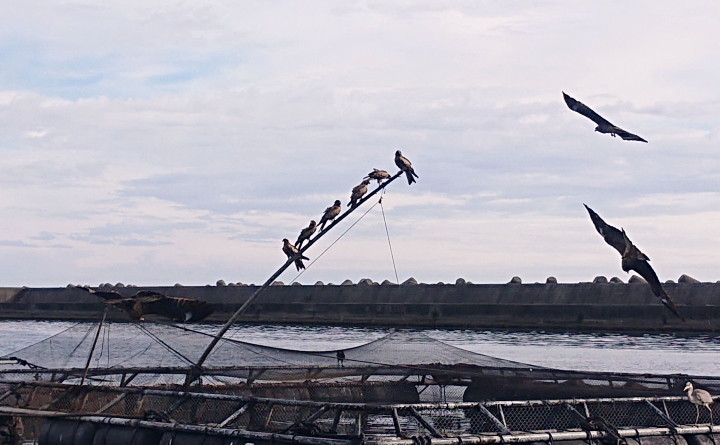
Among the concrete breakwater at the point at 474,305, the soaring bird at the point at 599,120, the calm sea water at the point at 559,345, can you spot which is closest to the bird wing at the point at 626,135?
the soaring bird at the point at 599,120

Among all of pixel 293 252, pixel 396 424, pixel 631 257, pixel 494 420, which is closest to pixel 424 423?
pixel 396 424

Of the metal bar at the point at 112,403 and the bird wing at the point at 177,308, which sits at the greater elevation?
the bird wing at the point at 177,308

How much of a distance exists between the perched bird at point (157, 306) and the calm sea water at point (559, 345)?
72.0 feet

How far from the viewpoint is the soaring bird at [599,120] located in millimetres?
13234

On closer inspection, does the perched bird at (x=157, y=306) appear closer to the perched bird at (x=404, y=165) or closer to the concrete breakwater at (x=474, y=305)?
the perched bird at (x=404, y=165)

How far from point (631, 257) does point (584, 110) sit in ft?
8.12

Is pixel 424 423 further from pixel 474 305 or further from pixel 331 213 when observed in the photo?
pixel 474 305

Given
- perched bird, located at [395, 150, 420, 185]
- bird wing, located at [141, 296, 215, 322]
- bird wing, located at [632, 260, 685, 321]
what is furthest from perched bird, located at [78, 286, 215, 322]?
bird wing, located at [632, 260, 685, 321]

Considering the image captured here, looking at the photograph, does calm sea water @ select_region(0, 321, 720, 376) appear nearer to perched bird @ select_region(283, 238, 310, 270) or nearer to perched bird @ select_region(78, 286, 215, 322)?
perched bird @ select_region(283, 238, 310, 270)

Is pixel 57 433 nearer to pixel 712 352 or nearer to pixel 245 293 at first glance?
pixel 712 352

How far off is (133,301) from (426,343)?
7823 millimetres

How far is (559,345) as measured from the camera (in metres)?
48.2

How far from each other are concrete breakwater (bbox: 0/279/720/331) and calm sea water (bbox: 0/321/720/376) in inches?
39.3

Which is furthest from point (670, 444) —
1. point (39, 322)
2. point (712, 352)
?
point (39, 322)
